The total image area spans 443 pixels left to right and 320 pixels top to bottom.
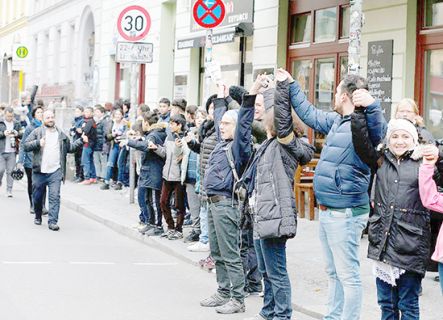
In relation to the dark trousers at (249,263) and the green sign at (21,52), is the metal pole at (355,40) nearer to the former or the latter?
the dark trousers at (249,263)

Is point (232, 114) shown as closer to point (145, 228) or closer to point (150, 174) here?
point (150, 174)

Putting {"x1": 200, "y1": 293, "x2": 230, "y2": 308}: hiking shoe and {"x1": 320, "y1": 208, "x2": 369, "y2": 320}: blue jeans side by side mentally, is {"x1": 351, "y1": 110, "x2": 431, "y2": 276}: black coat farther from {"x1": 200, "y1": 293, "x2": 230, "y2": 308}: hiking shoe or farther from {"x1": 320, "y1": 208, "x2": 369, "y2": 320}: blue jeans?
{"x1": 200, "y1": 293, "x2": 230, "y2": 308}: hiking shoe

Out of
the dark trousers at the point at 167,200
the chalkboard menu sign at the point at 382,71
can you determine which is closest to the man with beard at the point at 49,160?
the dark trousers at the point at 167,200

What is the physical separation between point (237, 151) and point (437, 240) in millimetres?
2143

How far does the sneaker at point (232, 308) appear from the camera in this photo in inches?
309

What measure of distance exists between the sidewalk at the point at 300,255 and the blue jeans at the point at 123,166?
728mm

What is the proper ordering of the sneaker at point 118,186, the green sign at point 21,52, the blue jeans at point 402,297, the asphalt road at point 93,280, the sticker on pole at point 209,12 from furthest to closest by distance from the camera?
the green sign at point 21,52 → the sneaker at point 118,186 → the sticker on pole at point 209,12 → the asphalt road at point 93,280 → the blue jeans at point 402,297

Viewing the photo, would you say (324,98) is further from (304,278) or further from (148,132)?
(304,278)

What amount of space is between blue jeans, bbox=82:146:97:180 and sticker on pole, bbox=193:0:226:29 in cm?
873

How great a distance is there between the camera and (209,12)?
40.2 feet

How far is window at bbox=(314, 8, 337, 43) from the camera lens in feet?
51.7

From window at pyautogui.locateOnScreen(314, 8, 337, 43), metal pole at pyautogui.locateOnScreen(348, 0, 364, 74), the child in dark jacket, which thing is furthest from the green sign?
metal pole at pyautogui.locateOnScreen(348, 0, 364, 74)

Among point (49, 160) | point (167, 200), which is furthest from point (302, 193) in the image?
point (49, 160)

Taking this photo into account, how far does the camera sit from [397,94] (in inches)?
523
